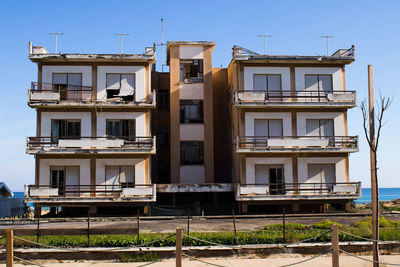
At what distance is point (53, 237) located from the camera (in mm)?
18453

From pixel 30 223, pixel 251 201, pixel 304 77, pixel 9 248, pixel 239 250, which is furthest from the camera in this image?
pixel 304 77

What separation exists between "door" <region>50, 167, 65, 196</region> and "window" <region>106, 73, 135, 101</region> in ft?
22.4

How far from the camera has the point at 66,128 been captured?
109ft

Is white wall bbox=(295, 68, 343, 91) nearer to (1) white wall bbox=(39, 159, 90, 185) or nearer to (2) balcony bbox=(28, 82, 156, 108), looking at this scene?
(2) balcony bbox=(28, 82, 156, 108)

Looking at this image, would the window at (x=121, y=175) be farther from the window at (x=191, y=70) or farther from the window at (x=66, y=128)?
the window at (x=191, y=70)

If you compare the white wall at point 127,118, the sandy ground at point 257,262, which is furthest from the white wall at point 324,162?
the sandy ground at point 257,262

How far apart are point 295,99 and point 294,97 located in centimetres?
37

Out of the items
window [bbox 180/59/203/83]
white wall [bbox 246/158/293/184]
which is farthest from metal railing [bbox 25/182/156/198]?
window [bbox 180/59/203/83]

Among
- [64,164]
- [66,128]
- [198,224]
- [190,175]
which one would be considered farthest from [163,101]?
[198,224]

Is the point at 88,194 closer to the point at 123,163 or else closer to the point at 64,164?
the point at 64,164

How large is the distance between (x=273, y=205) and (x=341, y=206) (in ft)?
19.0

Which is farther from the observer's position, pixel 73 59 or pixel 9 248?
pixel 73 59

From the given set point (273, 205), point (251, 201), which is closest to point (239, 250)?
point (251, 201)

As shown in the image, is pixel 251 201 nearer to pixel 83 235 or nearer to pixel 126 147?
pixel 126 147
